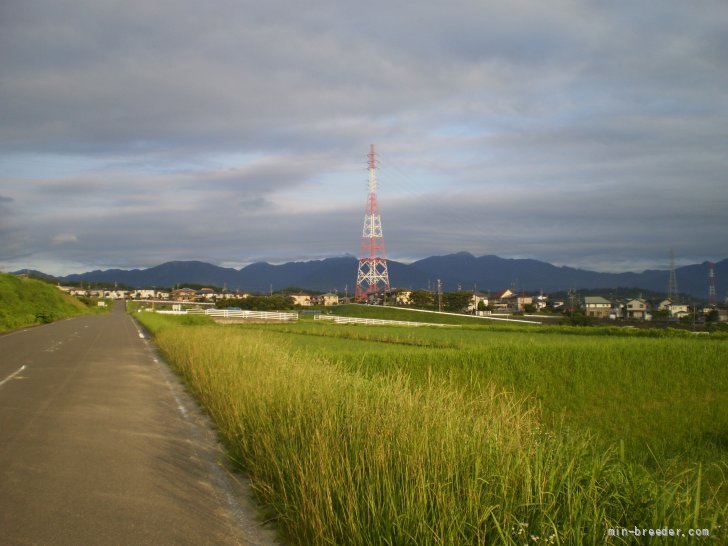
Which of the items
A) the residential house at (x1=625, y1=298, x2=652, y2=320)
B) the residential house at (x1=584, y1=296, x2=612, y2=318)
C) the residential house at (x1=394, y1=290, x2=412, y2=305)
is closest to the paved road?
the residential house at (x1=625, y1=298, x2=652, y2=320)

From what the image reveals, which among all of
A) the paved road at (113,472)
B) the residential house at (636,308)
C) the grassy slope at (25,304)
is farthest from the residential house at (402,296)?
the paved road at (113,472)

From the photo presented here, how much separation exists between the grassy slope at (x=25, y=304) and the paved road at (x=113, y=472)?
3649 centimetres

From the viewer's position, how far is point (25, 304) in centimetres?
6612

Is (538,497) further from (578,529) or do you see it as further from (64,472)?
(64,472)

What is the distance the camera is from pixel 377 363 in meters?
20.9

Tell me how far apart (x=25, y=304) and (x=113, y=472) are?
221ft

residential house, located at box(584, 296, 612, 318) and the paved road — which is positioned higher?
the paved road

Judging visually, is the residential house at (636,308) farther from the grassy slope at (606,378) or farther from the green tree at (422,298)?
the grassy slope at (606,378)

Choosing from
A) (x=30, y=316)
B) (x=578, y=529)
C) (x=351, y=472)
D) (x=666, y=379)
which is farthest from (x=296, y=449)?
(x=30, y=316)

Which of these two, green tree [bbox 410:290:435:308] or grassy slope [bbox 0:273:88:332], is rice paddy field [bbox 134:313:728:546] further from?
green tree [bbox 410:290:435:308]

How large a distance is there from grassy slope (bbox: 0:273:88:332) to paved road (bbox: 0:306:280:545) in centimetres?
3649

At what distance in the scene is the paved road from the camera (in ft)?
19.0

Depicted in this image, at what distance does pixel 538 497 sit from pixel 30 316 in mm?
62472

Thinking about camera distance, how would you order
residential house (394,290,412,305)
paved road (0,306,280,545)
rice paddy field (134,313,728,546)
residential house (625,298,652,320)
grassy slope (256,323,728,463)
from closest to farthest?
1. rice paddy field (134,313,728,546)
2. paved road (0,306,280,545)
3. grassy slope (256,323,728,463)
4. residential house (625,298,652,320)
5. residential house (394,290,412,305)
